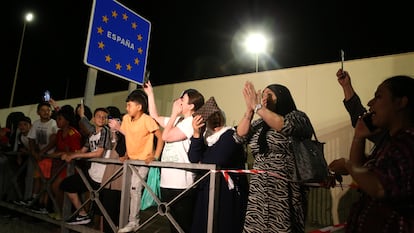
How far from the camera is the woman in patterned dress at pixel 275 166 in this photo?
2742 mm

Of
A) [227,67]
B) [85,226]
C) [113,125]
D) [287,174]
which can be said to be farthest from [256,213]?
[227,67]

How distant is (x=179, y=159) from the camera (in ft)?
12.0

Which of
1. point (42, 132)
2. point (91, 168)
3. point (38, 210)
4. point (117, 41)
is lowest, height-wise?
point (38, 210)

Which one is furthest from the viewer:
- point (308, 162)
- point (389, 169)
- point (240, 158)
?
point (240, 158)

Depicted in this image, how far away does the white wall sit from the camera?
219 inches

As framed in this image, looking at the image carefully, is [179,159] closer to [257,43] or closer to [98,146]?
[98,146]

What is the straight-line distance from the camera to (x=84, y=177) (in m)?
4.42

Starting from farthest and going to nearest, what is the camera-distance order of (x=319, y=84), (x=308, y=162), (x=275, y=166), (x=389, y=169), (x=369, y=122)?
(x=319, y=84) → (x=275, y=166) → (x=308, y=162) → (x=369, y=122) → (x=389, y=169)

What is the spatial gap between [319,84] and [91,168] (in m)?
4.23

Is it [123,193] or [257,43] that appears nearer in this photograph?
[123,193]

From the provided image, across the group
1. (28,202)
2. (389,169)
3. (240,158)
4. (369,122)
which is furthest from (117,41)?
(389,169)

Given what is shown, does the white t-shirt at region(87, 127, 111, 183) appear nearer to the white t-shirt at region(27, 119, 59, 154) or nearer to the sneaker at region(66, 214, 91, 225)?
the sneaker at region(66, 214, 91, 225)

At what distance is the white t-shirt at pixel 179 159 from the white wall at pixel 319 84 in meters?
3.39

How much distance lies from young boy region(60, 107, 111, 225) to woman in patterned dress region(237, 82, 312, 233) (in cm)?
232
